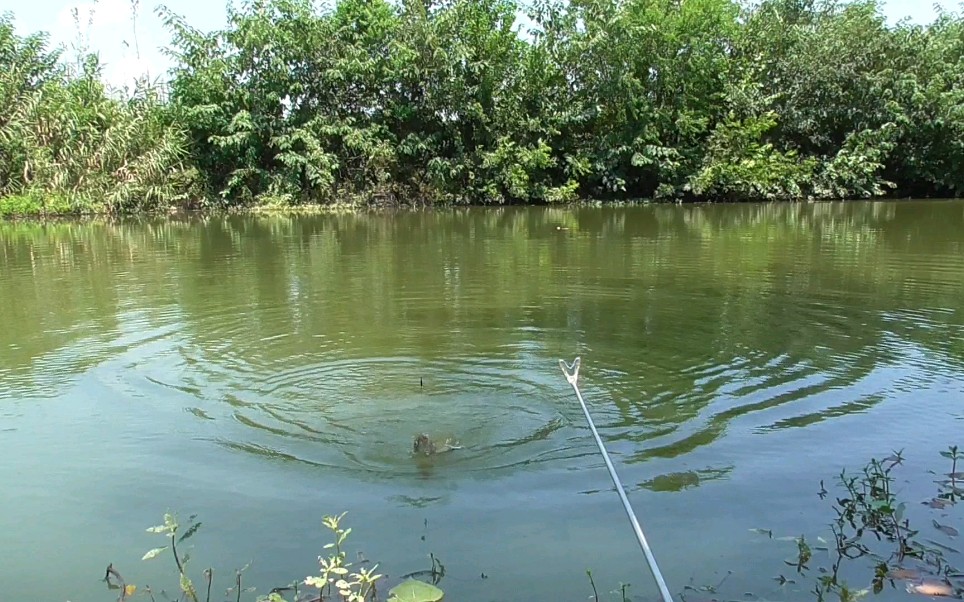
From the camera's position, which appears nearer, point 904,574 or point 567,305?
point 904,574

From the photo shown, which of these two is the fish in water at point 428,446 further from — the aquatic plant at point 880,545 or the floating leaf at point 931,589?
the floating leaf at point 931,589

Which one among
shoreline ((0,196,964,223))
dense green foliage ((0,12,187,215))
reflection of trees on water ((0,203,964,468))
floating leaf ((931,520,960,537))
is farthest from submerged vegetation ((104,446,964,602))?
dense green foliage ((0,12,187,215))

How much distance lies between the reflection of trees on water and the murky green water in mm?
44

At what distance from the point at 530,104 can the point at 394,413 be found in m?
23.7

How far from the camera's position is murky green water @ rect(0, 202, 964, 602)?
329cm

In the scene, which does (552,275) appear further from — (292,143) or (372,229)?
(292,143)

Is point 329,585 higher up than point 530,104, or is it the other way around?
point 530,104

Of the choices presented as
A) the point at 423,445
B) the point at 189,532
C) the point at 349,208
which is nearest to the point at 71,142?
the point at 349,208

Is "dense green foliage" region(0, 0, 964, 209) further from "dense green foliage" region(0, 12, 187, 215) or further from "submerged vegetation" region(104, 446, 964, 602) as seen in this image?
"submerged vegetation" region(104, 446, 964, 602)

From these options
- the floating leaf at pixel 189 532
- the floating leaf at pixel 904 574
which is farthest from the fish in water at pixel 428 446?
the floating leaf at pixel 904 574

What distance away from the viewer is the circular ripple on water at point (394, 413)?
4.30 meters

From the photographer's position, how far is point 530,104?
2730 cm

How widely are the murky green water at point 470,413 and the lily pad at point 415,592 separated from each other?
159mm

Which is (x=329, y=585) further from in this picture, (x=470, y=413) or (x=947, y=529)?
(x=947, y=529)
